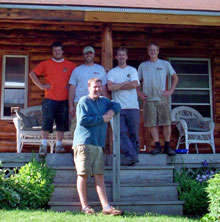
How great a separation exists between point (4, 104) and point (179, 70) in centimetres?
404

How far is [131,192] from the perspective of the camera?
20.3ft

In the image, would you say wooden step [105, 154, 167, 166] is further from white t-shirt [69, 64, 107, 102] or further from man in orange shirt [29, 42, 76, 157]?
white t-shirt [69, 64, 107, 102]

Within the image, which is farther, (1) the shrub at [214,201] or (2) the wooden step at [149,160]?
(2) the wooden step at [149,160]

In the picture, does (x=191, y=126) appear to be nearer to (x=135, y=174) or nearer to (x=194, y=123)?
(x=194, y=123)

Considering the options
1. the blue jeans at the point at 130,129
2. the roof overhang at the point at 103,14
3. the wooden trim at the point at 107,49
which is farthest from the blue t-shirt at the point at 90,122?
the roof overhang at the point at 103,14

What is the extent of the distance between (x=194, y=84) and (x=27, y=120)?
4004mm

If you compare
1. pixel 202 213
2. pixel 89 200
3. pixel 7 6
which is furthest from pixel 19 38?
pixel 202 213

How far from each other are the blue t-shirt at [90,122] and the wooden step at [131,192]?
849mm

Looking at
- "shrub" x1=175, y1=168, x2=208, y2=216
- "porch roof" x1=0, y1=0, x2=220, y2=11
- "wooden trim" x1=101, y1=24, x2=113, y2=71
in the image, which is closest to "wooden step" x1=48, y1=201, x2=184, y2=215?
"shrub" x1=175, y1=168, x2=208, y2=216

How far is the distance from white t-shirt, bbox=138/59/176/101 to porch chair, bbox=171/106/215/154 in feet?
6.26

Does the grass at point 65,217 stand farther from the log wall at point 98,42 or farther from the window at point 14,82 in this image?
the window at point 14,82

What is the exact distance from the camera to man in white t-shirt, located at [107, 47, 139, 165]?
634cm

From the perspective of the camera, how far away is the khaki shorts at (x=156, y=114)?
22.2ft

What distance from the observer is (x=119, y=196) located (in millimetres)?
6031
